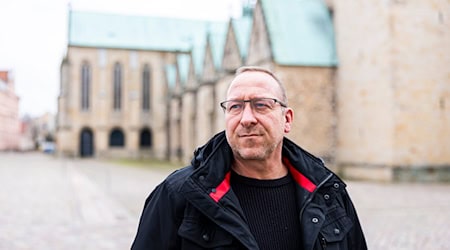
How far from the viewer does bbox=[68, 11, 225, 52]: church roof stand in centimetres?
5138

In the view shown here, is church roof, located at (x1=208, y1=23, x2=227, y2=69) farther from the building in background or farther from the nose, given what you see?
the building in background

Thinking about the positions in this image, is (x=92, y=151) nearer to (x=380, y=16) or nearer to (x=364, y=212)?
(x=380, y=16)

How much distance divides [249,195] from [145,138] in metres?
50.2

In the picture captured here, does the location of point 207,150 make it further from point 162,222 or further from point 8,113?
point 8,113

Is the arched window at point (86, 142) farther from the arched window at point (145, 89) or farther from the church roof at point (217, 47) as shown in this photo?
the church roof at point (217, 47)

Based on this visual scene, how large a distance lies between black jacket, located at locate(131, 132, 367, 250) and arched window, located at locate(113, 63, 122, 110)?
50.3m

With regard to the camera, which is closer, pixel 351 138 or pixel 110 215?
pixel 110 215

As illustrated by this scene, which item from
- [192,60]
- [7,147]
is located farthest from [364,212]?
[7,147]

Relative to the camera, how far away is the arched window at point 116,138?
5078cm

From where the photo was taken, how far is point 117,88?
169ft

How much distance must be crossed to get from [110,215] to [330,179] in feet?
32.1

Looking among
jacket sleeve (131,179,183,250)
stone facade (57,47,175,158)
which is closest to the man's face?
jacket sleeve (131,179,183,250)

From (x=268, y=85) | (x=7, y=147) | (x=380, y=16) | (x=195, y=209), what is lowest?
(x=7, y=147)

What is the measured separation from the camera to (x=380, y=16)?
2012 centimetres
